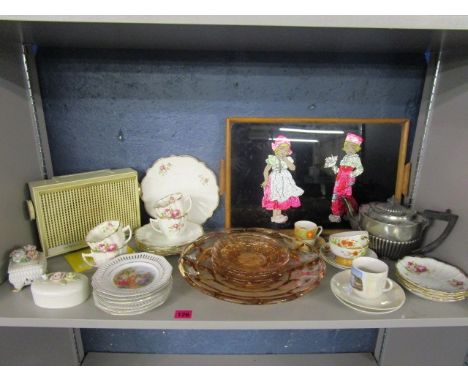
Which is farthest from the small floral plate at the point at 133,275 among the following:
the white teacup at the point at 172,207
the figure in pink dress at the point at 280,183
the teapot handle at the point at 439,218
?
the teapot handle at the point at 439,218

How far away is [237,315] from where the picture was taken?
0.68 m

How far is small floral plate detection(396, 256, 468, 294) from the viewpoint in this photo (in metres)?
0.74

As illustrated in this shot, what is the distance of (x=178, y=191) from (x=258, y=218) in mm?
252

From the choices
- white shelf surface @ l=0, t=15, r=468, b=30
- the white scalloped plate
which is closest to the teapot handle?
white shelf surface @ l=0, t=15, r=468, b=30

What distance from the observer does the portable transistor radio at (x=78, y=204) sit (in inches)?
31.7

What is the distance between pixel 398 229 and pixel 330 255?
180 millimetres

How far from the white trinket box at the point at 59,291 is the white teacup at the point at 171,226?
0.75ft

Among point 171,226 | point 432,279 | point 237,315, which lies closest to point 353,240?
point 432,279

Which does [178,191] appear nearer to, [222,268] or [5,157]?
[222,268]

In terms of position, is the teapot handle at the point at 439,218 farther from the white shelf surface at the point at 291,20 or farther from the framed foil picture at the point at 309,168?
the white shelf surface at the point at 291,20

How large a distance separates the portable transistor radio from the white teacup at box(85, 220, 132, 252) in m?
0.06

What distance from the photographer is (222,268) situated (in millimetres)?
787

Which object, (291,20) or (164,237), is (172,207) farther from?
(291,20)

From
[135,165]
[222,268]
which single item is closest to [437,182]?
[222,268]
